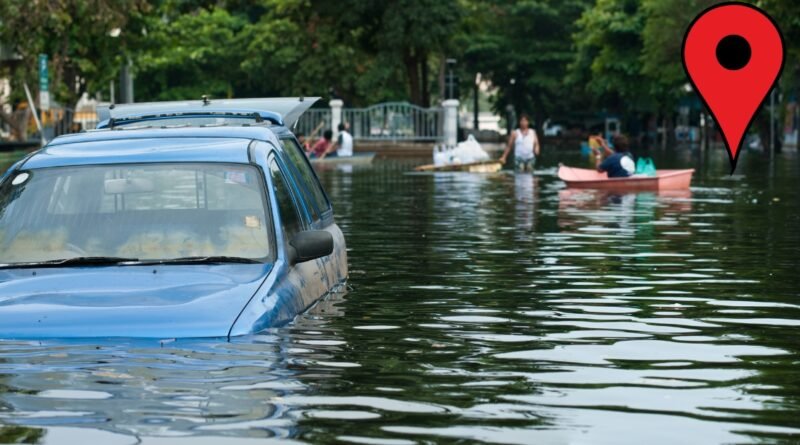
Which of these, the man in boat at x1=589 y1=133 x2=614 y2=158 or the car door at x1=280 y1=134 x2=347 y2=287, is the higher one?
the car door at x1=280 y1=134 x2=347 y2=287

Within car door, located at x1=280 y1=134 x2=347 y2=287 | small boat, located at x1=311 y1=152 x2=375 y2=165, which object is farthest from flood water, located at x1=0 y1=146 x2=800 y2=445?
small boat, located at x1=311 y1=152 x2=375 y2=165

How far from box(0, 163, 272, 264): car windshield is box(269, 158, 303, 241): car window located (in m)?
0.16

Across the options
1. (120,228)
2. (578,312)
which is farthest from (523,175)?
(120,228)

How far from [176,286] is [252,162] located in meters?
1.41

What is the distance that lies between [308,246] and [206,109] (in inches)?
113

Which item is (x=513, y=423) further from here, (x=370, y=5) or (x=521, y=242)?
(x=370, y=5)

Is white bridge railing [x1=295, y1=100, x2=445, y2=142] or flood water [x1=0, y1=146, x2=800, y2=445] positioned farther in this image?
white bridge railing [x1=295, y1=100, x2=445, y2=142]

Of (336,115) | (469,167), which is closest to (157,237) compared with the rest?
(469,167)

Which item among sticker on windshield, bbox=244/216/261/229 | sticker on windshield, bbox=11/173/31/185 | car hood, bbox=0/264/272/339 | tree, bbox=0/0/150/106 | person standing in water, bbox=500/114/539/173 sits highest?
tree, bbox=0/0/150/106

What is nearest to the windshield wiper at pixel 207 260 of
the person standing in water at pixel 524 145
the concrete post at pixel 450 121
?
the person standing in water at pixel 524 145

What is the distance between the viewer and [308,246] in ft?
30.6

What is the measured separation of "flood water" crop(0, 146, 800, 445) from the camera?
6984 mm

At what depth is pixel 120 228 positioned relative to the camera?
941cm

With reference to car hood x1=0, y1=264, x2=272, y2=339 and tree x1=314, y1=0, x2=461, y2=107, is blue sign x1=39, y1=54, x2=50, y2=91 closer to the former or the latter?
car hood x1=0, y1=264, x2=272, y2=339
